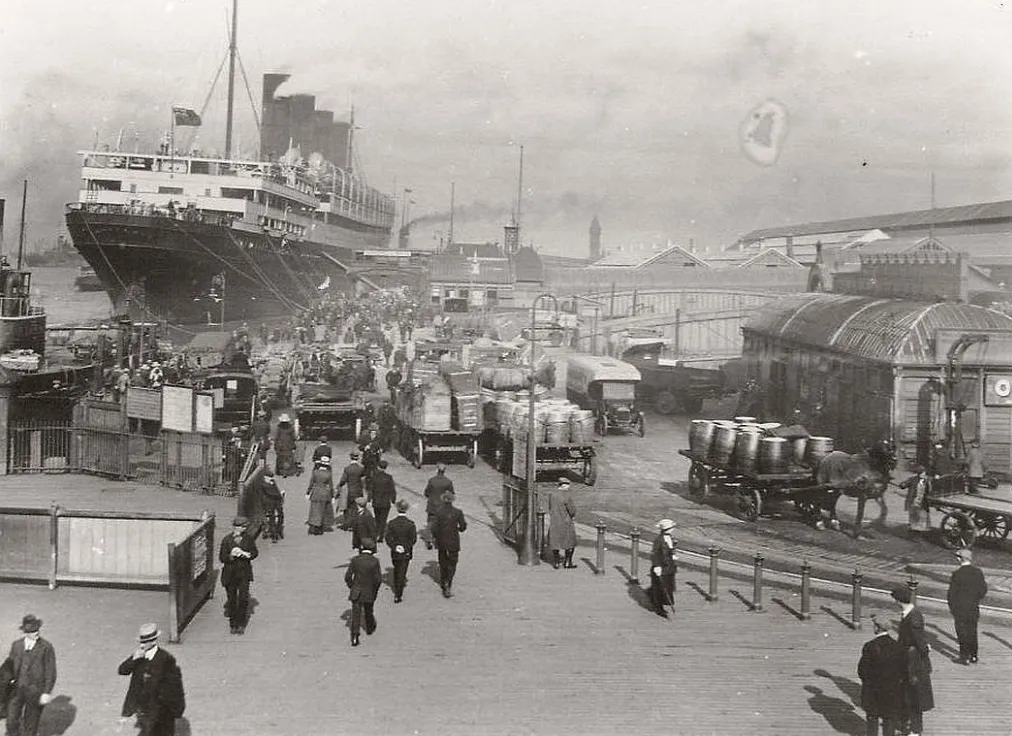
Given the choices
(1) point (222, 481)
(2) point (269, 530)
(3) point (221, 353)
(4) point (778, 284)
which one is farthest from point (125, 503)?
(4) point (778, 284)

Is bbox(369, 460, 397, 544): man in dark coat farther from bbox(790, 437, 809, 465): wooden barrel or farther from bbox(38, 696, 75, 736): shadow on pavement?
bbox(790, 437, 809, 465): wooden barrel

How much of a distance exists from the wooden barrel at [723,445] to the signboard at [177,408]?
1053cm

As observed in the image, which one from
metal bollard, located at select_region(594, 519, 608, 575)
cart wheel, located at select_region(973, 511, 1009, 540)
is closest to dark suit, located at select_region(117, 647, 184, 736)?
metal bollard, located at select_region(594, 519, 608, 575)

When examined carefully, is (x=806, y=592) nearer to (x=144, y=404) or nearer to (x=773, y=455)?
(x=773, y=455)

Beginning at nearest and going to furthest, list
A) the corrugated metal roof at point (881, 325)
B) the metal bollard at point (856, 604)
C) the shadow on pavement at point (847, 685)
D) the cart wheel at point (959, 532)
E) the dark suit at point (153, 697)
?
the dark suit at point (153, 697) < the shadow on pavement at point (847, 685) < the metal bollard at point (856, 604) < the cart wheel at point (959, 532) < the corrugated metal roof at point (881, 325)

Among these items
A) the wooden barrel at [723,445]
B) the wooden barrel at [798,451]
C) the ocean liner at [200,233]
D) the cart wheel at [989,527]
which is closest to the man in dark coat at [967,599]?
the cart wheel at [989,527]

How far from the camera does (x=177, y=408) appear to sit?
721 inches

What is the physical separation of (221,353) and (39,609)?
25.0m

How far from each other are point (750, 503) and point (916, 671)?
907 cm

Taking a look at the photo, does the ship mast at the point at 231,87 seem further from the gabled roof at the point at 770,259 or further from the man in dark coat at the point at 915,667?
A: the man in dark coat at the point at 915,667

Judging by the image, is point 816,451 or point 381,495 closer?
point 381,495

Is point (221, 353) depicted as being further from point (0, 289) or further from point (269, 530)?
point (269, 530)

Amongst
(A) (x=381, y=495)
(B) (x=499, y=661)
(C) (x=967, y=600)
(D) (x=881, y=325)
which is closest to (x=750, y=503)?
(A) (x=381, y=495)

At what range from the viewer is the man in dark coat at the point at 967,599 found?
9391 mm
